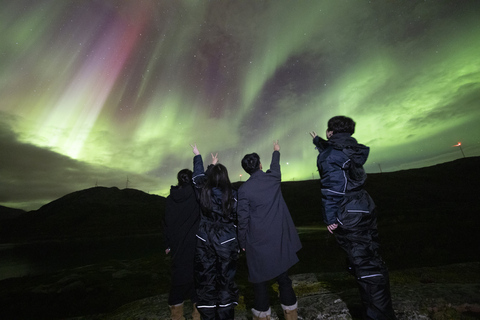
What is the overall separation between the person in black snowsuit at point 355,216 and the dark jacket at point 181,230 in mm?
2510

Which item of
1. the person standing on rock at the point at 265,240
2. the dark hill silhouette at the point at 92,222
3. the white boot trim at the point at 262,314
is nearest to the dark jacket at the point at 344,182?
the person standing on rock at the point at 265,240

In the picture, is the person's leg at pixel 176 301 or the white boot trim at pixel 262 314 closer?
the white boot trim at pixel 262 314

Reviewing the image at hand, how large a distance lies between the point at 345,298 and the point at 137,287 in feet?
43.6

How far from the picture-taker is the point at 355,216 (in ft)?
9.04

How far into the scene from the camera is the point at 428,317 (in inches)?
127

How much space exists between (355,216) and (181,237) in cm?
306

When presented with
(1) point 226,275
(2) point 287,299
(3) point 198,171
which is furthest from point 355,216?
(3) point 198,171

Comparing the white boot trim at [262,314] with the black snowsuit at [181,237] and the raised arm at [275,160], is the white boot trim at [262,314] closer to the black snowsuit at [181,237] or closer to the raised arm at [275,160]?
the black snowsuit at [181,237]

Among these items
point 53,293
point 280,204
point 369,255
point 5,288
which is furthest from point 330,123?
point 5,288

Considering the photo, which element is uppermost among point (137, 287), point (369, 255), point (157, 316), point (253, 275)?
point (369, 255)

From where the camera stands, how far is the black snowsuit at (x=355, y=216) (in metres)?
2.58

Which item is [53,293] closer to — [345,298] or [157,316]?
[157,316]

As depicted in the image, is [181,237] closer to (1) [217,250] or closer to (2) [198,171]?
(1) [217,250]

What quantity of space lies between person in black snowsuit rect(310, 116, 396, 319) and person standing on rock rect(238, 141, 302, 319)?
0.74 m
